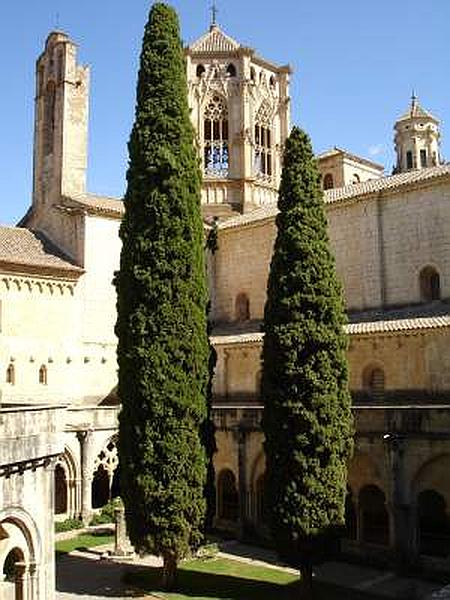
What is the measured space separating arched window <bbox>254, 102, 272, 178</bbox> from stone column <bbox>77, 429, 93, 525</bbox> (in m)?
16.1

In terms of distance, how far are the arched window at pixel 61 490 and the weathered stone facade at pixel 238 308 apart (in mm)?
72

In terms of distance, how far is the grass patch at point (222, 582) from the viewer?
15.3 metres

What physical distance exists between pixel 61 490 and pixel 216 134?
17.9m

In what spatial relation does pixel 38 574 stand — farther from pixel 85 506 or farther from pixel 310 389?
pixel 85 506

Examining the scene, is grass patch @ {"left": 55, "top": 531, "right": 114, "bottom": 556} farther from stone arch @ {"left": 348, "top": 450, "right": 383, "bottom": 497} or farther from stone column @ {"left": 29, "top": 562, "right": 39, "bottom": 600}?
stone column @ {"left": 29, "top": 562, "right": 39, "bottom": 600}

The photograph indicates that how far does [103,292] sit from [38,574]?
15663mm

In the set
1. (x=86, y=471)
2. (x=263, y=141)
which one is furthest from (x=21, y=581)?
(x=263, y=141)

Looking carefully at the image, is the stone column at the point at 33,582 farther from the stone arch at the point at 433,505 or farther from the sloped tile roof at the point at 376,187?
the sloped tile roof at the point at 376,187

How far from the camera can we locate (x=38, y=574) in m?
11.2

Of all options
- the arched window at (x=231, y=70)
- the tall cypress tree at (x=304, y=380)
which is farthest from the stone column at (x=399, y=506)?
the arched window at (x=231, y=70)

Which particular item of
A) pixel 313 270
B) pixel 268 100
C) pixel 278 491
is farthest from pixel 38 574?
pixel 268 100

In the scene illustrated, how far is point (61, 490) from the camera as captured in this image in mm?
23094

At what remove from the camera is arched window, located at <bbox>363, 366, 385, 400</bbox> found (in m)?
20.7

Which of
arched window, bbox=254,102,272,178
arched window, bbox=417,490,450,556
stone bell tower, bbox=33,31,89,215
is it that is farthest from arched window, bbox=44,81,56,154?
arched window, bbox=417,490,450,556
